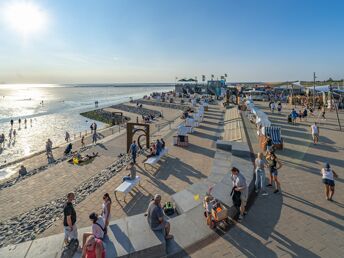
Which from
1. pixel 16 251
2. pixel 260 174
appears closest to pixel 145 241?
pixel 16 251

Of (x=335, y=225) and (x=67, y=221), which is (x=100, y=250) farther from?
(x=335, y=225)

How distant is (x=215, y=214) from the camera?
5473 millimetres

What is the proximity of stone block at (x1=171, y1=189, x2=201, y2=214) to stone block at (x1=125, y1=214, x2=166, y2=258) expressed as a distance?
1538 millimetres

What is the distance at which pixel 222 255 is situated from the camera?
4.69 m

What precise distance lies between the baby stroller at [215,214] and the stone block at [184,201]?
0.94m

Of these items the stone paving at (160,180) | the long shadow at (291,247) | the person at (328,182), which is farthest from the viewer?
the stone paving at (160,180)

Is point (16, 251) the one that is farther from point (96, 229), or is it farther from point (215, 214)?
point (215, 214)

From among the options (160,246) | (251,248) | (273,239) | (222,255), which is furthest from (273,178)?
(160,246)

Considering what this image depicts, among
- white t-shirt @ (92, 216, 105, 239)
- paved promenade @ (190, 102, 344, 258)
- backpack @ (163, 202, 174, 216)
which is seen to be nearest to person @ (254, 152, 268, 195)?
paved promenade @ (190, 102, 344, 258)

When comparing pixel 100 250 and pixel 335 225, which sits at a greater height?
pixel 100 250

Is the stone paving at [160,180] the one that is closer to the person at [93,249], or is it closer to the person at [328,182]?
the person at [93,249]

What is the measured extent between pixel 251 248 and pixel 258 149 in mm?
Result: 7450

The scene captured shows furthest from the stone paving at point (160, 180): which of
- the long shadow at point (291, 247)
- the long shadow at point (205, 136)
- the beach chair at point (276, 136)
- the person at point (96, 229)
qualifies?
the long shadow at point (291, 247)

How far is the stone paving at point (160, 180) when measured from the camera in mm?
7466
